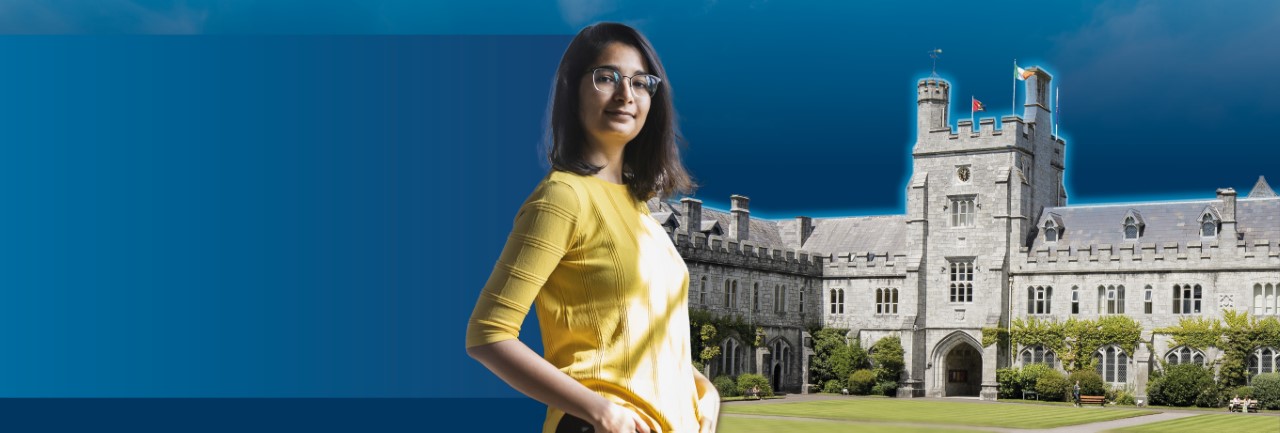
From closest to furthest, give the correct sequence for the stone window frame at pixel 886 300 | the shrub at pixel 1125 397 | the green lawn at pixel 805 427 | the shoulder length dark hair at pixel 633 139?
the shoulder length dark hair at pixel 633 139
the green lawn at pixel 805 427
the shrub at pixel 1125 397
the stone window frame at pixel 886 300

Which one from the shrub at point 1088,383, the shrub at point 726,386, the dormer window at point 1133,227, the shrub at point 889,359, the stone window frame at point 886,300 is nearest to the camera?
the shrub at point 726,386

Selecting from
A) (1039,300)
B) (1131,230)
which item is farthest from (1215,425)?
(1131,230)

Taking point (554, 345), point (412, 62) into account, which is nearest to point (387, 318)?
point (412, 62)

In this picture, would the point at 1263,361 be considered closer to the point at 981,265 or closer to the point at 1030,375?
the point at 1030,375

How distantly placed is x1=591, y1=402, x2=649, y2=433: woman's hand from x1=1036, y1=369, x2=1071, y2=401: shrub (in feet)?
108

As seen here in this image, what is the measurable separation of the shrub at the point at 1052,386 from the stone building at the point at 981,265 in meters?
1.03

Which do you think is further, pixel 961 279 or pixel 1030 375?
pixel 961 279

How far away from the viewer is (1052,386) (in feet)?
108

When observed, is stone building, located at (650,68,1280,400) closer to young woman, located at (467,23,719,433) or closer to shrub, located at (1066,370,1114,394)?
shrub, located at (1066,370,1114,394)

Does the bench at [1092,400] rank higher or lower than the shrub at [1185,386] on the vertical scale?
lower

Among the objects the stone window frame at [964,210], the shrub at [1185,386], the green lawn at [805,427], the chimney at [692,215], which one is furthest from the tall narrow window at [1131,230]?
the green lawn at [805,427]

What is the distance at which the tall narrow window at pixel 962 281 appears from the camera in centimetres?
3581

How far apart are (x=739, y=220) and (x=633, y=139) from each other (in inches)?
1372

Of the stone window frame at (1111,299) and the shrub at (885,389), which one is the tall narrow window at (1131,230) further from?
the shrub at (885,389)
